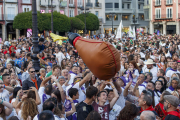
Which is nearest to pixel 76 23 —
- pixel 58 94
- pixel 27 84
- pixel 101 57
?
pixel 27 84

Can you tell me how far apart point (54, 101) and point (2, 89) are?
5.89ft

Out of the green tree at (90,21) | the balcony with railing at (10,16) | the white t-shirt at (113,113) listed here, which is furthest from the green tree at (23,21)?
the white t-shirt at (113,113)

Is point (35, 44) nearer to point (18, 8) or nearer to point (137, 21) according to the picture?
point (18, 8)

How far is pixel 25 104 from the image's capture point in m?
4.60

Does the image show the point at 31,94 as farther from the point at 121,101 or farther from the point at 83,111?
the point at 121,101

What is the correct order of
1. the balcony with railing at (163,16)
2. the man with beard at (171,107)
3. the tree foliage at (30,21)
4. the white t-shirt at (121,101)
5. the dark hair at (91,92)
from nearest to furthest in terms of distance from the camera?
the man with beard at (171,107) < the dark hair at (91,92) < the white t-shirt at (121,101) < the tree foliage at (30,21) < the balcony with railing at (163,16)

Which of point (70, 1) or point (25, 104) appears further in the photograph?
point (70, 1)

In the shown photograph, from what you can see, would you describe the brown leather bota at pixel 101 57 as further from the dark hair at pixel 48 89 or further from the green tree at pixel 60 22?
the green tree at pixel 60 22

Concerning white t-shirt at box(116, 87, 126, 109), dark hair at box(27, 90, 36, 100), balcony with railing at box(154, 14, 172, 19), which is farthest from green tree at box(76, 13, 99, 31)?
dark hair at box(27, 90, 36, 100)

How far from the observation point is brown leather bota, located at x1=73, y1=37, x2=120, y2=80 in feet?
11.7

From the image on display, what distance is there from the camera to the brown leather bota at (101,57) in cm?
358

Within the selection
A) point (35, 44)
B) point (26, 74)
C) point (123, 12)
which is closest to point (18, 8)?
point (123, 12)

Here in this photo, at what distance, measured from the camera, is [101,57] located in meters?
3.58

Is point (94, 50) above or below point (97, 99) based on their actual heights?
above
